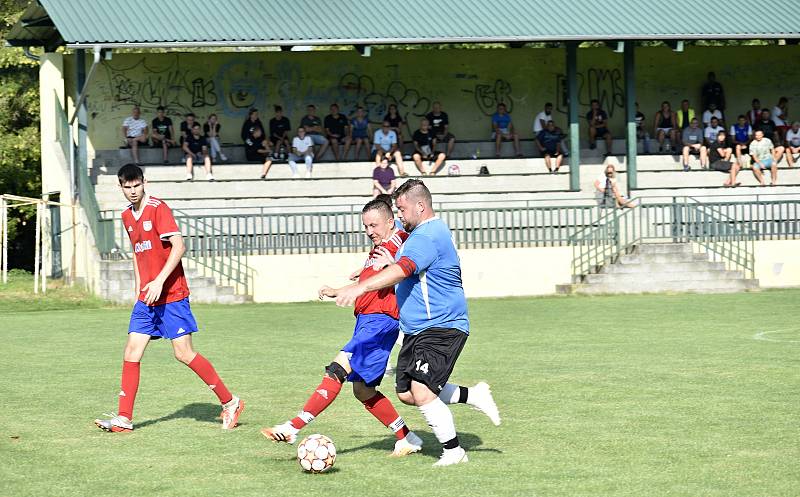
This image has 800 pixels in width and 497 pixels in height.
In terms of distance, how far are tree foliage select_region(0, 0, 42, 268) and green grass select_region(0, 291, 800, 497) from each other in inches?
836

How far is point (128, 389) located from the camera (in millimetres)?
9938

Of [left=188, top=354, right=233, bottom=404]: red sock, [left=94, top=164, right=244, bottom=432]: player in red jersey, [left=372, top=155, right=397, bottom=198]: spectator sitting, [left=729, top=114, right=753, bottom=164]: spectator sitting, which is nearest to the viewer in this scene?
[left=94, top=164, right=244, bottom=432]: player in red jersey

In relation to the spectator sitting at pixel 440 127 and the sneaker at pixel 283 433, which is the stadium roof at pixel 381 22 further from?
the sneaker at pixel 283 433

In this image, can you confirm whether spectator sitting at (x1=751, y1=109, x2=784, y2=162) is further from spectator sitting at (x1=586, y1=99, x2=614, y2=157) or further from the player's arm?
the player's arm

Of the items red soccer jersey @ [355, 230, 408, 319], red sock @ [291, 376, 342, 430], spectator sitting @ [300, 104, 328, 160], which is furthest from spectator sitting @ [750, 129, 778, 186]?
red sock @ [291, 376, 342, 430]

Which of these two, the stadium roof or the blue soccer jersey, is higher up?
the stadium roof

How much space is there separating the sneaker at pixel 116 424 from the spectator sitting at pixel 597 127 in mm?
26568

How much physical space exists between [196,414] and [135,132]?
2255cm

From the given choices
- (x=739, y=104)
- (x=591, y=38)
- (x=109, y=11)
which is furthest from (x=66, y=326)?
(x=739, y=104)

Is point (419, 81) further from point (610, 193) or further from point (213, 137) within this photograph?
point (610, 193)

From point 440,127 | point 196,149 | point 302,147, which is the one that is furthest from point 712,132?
point 196,149

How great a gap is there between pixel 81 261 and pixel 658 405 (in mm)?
20241

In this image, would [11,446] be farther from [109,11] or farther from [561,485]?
[109,11]

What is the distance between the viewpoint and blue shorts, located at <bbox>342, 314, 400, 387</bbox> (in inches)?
341
